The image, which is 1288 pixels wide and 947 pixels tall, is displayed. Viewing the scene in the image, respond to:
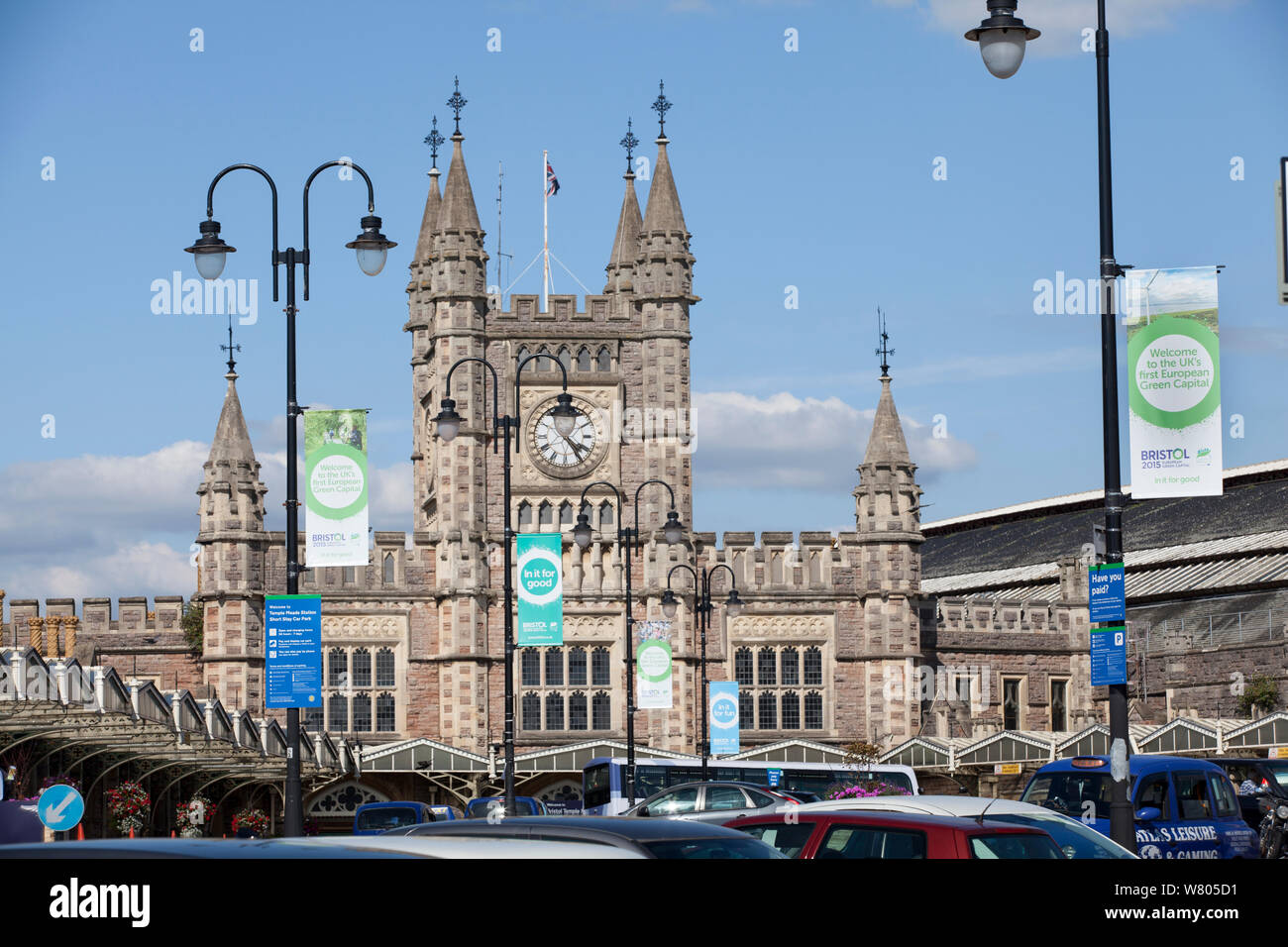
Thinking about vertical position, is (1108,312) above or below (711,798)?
above

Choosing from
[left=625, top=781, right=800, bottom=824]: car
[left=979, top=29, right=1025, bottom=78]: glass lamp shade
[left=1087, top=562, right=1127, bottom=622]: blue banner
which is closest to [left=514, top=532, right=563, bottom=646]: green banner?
[left=625, top=781, right=800, bottom=824]: car

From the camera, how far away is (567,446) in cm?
6600

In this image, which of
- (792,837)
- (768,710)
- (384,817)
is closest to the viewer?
(792,837)

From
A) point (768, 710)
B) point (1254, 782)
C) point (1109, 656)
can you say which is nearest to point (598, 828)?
point (1109, 656)

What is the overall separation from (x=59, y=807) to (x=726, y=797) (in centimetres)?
1075

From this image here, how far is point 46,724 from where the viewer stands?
95.0 ft

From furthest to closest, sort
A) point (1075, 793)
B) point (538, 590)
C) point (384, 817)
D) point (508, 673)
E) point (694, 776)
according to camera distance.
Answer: point (694, 776) < point (538, 590) < point (384, 817) < point (508, 673) < point (1075, 793)

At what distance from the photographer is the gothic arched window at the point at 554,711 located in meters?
62.8

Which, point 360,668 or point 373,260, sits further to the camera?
point 360,668

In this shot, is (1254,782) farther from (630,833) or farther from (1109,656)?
(630,833)
